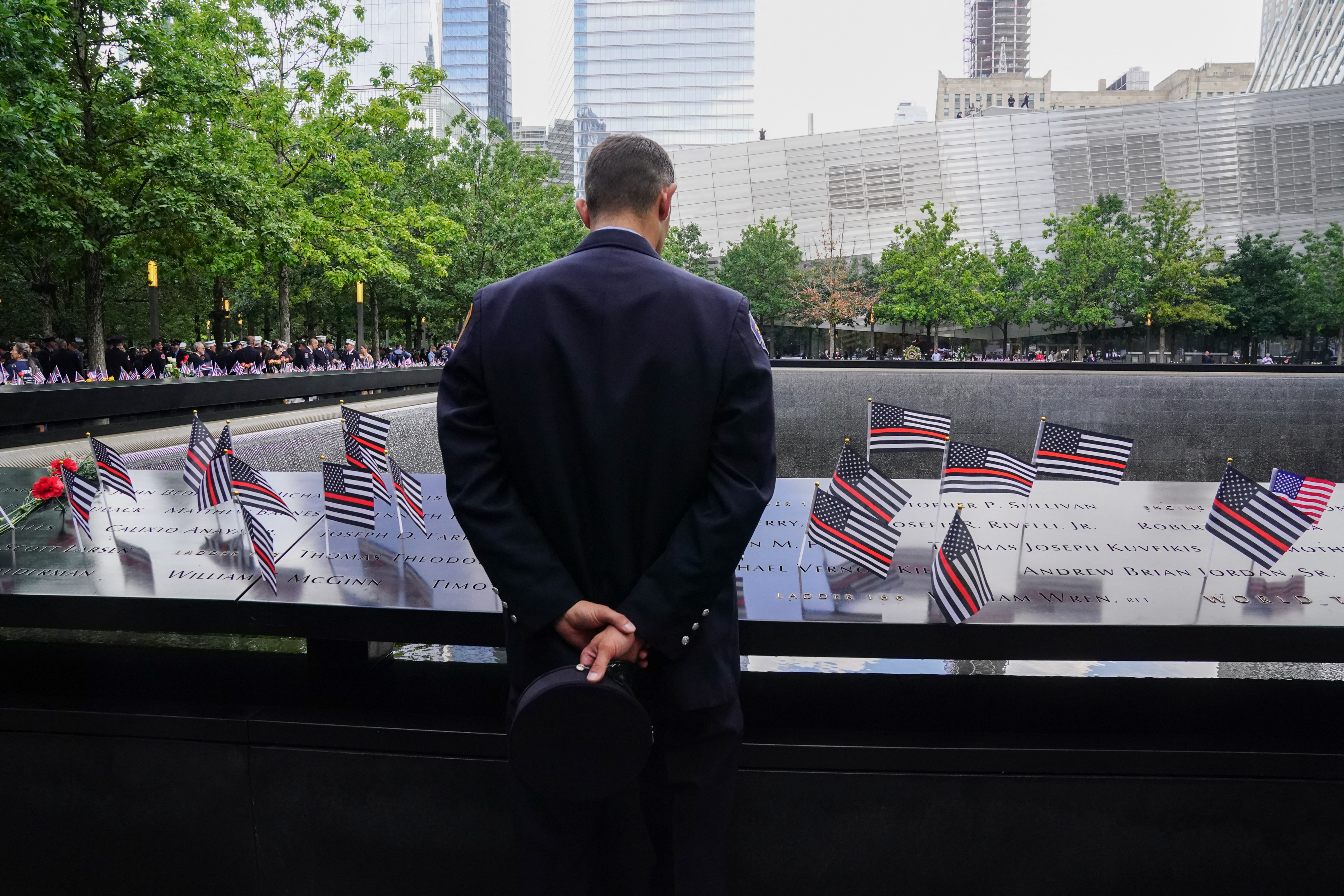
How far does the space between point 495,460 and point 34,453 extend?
32.3 ft

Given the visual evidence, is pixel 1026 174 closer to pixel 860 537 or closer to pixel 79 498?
pixel 860 537

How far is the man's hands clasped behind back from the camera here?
5.50 feet

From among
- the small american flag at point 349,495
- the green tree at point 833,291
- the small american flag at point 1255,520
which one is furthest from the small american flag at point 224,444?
the green tree at point 833,291

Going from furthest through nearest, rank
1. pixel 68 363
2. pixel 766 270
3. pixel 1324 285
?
pixel 766 270, pixel 1324 285, pixel 68 363

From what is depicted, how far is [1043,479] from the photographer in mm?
4719

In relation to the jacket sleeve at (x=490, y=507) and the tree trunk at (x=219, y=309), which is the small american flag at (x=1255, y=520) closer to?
the jacket sleeve at (x=490, y=507)

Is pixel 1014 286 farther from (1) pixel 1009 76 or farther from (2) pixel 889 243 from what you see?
(1) pixel 1009 76

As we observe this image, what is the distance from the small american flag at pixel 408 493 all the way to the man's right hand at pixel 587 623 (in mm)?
1768

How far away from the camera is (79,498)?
11.1 feet

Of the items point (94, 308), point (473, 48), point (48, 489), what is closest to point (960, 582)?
point (48, 489)

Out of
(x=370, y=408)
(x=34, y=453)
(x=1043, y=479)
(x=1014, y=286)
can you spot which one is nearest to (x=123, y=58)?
(x=370, y=408)

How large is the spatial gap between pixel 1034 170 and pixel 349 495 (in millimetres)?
66227

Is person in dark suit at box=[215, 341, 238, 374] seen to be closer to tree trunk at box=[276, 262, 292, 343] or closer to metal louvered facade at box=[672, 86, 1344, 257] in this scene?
tree trunk at box=[276, 262, 292, 343]

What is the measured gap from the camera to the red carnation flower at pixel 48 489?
3.73 m
